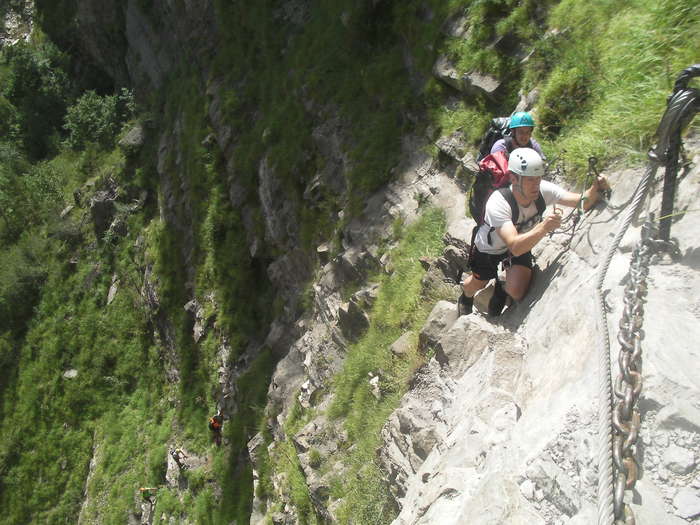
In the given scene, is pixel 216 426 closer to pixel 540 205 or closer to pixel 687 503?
pixel 540 205

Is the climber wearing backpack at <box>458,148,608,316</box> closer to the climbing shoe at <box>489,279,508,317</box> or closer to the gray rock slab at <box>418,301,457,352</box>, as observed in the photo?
the climbing shoe at <box>489,279,508,317</box>

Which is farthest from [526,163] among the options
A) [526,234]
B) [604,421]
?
[604,421]

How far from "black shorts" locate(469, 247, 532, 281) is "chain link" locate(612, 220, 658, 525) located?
1690 millimetres

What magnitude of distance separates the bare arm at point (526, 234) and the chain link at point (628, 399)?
86 centimetres

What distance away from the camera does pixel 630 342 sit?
292 centimetres

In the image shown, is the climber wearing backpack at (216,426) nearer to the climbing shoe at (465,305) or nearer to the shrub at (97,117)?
the climbing shoe at (465,305)

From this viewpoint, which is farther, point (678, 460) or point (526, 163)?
point (526, 163)

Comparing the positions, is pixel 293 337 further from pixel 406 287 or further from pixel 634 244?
pixel 634 244

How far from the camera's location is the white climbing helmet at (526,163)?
4.15m

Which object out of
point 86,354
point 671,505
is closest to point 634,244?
point 671,505

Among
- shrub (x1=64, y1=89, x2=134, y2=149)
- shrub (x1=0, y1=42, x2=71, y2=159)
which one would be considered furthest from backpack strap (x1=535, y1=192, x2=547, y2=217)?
shrub (x1=0, y1=42, x2=71, y2=159)

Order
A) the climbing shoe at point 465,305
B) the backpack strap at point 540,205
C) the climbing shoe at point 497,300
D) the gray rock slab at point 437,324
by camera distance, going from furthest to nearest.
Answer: the gray rock slab at point 437,324, the climbing shoe at point 465,305, the climbing shoe at point 497,300, the backpack strap at point 540,205

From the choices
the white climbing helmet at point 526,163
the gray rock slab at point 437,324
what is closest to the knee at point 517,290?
the gray rock slab at point 437,324

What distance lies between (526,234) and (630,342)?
145 cm
